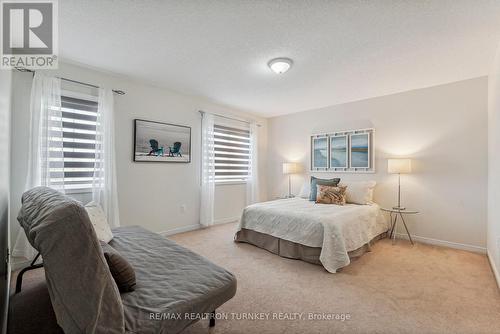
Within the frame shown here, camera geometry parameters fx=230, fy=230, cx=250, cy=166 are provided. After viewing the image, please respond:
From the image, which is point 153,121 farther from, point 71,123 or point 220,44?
point 220,44

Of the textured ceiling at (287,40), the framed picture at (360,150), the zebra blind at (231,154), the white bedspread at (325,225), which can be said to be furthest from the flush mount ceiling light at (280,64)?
the framed picture at (360,150)

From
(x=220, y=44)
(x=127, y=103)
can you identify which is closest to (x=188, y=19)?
(x=220, y=44)

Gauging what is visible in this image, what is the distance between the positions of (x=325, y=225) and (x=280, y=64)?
1.95 m

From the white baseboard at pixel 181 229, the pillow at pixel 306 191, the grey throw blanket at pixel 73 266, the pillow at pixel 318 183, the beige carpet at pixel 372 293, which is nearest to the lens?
the grey throw blanket at pixel 73 266

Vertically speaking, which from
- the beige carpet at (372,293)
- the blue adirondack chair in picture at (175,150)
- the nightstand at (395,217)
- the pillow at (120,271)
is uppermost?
the blue adirondack chair in picture at (175,150)

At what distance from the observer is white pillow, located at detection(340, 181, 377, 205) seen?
147 inches

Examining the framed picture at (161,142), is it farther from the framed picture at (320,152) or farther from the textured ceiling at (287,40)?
the framed picture at (320,152)

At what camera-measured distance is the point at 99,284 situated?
965mm

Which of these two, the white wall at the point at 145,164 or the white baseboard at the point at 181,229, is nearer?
the white wall at the point at 145,164

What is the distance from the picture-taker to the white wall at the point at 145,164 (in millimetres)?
2584

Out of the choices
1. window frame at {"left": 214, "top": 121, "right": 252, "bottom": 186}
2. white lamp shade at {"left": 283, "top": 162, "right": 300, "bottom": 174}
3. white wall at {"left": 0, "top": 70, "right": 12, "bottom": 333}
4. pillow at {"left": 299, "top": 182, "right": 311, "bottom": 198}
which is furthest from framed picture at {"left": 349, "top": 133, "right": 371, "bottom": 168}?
white wall at {"left": 0, "top": 70, "right": 12, "bottom": 333}

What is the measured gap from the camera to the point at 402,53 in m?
2.53

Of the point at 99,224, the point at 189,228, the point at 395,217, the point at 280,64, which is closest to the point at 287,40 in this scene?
the point at 280,64

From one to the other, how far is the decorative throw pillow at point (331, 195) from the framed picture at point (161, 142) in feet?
7.75
